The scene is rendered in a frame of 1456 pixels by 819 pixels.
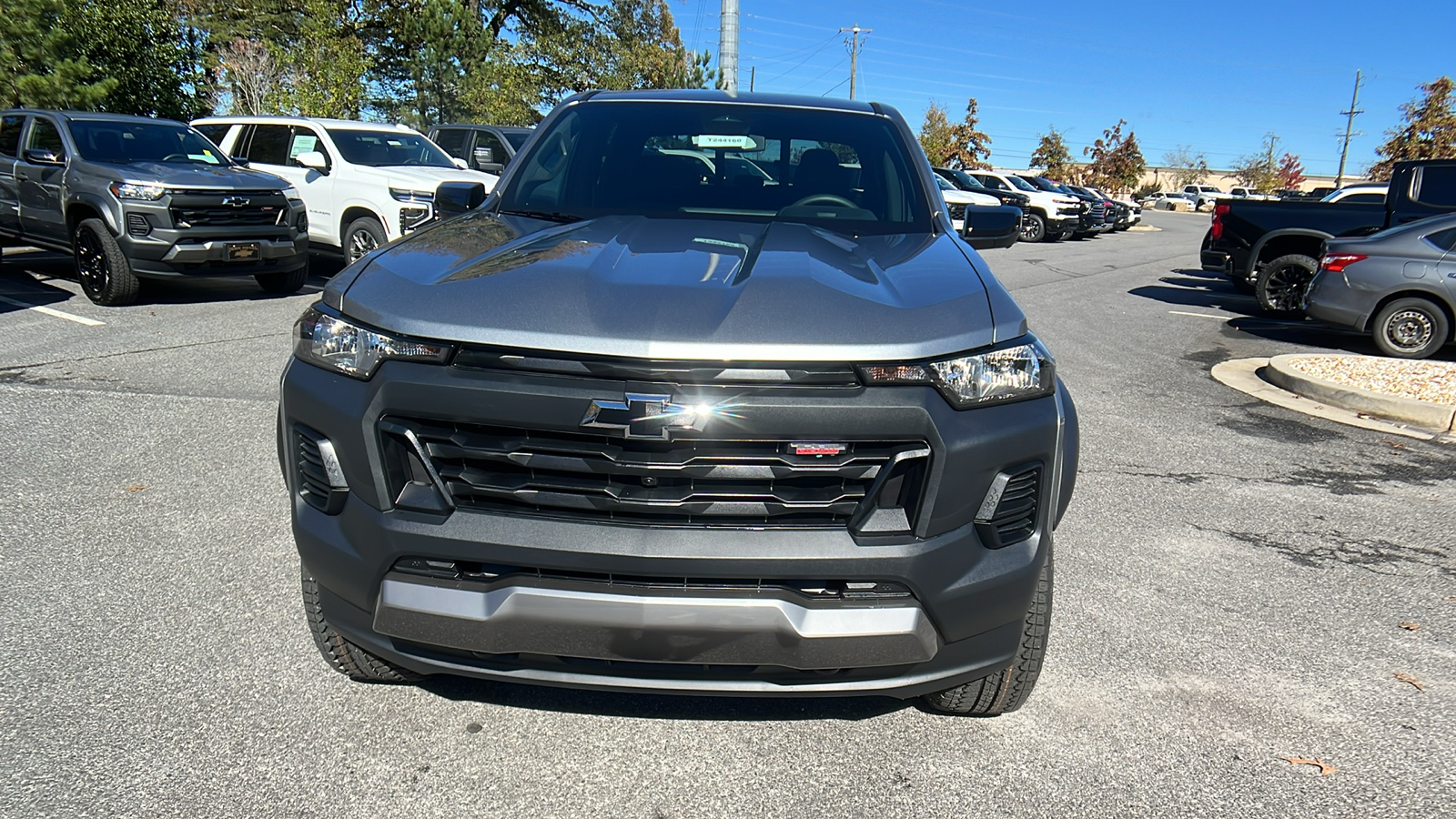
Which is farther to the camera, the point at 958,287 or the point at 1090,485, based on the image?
the point at 1090,485

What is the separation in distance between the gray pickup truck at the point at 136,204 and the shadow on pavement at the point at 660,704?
27.7 ft

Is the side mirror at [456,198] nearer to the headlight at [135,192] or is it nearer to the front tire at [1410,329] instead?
the headlight at [135,192]

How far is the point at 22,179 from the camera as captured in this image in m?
10.9

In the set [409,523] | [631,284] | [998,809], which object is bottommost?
[998,809]

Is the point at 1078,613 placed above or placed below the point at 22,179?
below

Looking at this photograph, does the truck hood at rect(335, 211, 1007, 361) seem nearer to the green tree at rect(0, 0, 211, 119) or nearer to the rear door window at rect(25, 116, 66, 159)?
the rear door window at rect(25, 116, 66, 159)

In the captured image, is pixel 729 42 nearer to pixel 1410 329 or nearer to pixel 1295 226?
pixel 1295 226

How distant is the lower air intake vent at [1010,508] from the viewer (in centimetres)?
246

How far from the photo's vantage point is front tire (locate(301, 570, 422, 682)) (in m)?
2.97

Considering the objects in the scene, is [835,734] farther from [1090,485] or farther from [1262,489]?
[1262,489]

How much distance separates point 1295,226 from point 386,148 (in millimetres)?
11277

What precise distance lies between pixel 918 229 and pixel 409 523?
2.07 meters

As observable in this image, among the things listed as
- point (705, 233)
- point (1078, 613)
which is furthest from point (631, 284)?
point (1078, 613)

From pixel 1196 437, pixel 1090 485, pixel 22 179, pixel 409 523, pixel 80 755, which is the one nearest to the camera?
pixel 409 523
